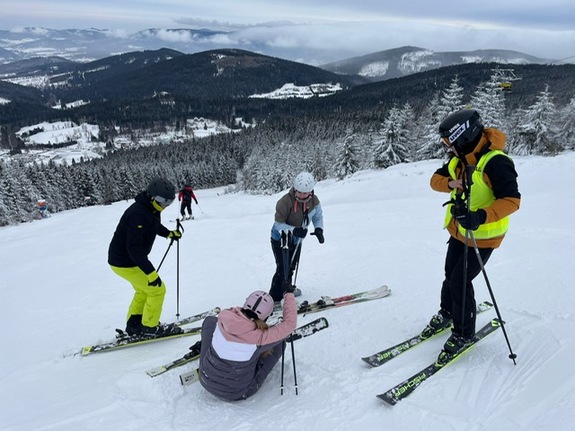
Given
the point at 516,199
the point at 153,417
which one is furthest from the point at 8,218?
the point at 516,199

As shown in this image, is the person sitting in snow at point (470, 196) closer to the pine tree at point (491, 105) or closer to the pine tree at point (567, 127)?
the pine tree at point (491, 105)

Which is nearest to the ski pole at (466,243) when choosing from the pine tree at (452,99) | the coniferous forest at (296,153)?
the coniferous forest at (296,153)

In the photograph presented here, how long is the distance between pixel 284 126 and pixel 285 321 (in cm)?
11046

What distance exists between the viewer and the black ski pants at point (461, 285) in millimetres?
3840

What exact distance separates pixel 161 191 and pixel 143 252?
0.88 metres

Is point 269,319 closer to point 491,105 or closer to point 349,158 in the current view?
point 491,105

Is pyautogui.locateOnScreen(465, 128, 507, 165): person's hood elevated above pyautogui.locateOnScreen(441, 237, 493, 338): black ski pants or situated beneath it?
elevated above

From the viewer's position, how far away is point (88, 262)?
437 inches

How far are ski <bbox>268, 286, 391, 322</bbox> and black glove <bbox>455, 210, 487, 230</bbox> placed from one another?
9.64ft

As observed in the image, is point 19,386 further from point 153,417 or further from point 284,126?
point 284,126

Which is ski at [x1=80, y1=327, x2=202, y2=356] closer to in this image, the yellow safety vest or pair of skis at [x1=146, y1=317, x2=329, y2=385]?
pair of skis at [x1=146, y1=317, x2=329, y2=385]

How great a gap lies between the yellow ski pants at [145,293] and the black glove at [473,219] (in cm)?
408

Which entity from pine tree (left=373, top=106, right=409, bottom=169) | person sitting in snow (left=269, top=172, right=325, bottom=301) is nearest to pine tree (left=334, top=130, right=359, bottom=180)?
pine tree (left=373, top=106, right=409, bottom=169)

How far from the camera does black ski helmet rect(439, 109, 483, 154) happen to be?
3.34 meters
